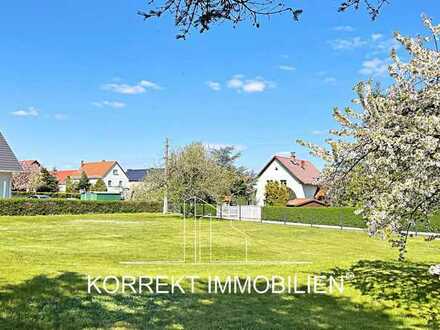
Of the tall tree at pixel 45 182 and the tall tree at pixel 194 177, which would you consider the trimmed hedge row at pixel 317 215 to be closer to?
the tall tree at pixel 194 177

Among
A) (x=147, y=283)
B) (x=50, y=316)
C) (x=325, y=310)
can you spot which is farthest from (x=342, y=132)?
(x=50, y=316)

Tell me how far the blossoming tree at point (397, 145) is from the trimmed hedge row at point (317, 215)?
71.9 feet

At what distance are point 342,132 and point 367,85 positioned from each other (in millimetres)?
778

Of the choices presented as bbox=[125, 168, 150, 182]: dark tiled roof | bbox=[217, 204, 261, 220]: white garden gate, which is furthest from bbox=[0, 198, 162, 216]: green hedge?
bbox=[125, 168, 150, 182]: dark tiled roof

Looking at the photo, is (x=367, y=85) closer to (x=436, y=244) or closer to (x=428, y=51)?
(x=428, y=51)

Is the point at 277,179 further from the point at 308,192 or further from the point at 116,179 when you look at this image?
the point at 116,179

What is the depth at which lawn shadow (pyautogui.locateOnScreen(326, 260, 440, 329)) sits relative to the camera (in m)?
6.15

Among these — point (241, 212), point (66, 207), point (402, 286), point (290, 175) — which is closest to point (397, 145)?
point (402, 286)

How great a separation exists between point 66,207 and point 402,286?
96.6ft

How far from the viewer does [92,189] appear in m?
68.0

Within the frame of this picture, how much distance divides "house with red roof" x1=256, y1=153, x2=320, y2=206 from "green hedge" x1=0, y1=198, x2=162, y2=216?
14.4 m

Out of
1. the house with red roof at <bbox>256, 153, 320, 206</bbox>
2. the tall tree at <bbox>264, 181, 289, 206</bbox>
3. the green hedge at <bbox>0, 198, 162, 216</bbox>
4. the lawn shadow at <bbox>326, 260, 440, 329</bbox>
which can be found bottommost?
the lawn shadow at <bbox>326, 260, 440, 329</bbox>

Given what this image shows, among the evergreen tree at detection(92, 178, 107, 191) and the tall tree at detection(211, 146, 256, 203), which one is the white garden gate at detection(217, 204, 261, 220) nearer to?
Answer: the tall tree at detection(211, 146, 256, 203)

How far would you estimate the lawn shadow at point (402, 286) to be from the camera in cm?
615
